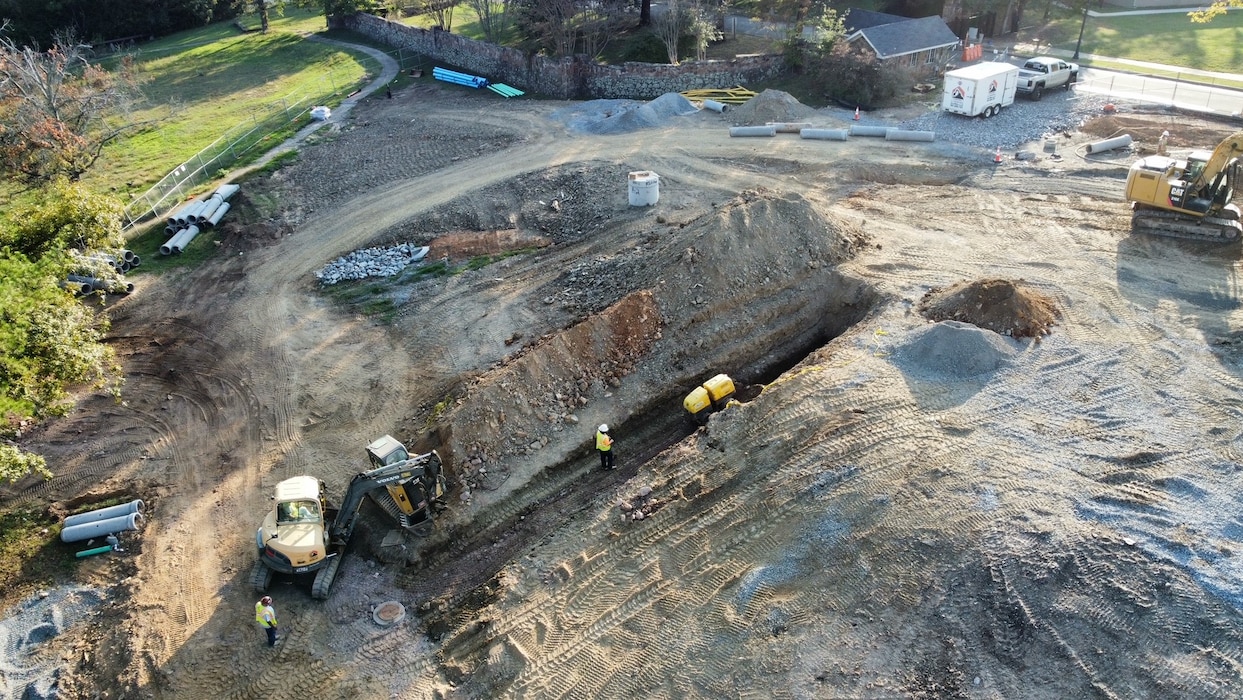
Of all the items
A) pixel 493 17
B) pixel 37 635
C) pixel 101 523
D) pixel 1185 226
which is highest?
pixel 493 17

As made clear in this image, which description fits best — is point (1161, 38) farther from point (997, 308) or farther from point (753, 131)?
point (997, 308)

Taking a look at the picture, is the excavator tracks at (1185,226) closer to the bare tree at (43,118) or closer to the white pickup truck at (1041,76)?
the white pickup truck at (1041,76)

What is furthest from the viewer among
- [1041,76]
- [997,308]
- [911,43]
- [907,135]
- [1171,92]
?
[911,43]

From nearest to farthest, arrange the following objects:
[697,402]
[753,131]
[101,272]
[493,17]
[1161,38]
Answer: [697,402] → [101,272] → [753,131] → [1161,38] → [493,17]

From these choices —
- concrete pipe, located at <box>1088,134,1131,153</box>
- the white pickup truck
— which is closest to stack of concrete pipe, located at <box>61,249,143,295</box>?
concrete pipe, located at <box>1088,134,1131,153</box>

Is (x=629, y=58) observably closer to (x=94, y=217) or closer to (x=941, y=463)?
(x=94, y=217)

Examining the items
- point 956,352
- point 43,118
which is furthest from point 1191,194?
point 43,118

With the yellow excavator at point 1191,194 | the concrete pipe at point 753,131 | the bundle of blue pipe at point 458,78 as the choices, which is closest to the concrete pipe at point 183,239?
the bundle of blue pipe at point 458,78
